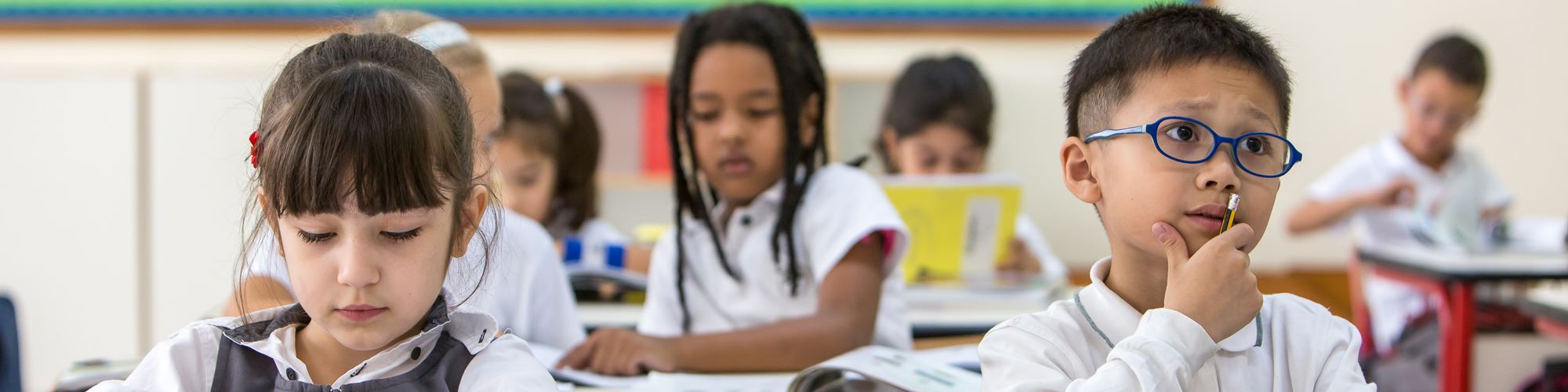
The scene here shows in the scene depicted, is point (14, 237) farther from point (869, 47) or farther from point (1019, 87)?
point (1019, 87)

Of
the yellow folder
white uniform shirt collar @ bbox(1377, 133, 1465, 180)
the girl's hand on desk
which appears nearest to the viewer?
the girl's hand on desk

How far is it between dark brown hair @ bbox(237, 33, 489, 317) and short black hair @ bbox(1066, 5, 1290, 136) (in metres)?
0.48

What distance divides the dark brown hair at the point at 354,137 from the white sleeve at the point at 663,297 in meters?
0.85

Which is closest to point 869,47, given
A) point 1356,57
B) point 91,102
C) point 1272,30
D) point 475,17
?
point 475,17

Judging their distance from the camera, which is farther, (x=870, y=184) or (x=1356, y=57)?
(x=1356, y=57)

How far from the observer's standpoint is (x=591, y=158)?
254cm

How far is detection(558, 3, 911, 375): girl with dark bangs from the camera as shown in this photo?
4.75 feet

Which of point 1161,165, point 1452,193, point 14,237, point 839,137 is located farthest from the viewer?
point 839,137

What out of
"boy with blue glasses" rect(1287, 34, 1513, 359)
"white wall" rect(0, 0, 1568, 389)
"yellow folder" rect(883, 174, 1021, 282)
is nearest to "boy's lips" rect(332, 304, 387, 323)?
"yellow folder" rect(883, 174, 1021, 282)

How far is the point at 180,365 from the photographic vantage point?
83cm

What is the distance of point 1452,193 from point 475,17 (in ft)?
10.5

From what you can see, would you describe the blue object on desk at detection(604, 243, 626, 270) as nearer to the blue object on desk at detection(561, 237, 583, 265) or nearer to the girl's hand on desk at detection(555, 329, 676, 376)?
the blue object on desk at detection(561, 237, 583, 265)

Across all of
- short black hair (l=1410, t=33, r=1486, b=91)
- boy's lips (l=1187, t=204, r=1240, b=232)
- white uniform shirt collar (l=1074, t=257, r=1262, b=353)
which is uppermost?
short black hair (l=1410, t=33, r=1486, b=91)

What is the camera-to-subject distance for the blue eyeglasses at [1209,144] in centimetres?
81
